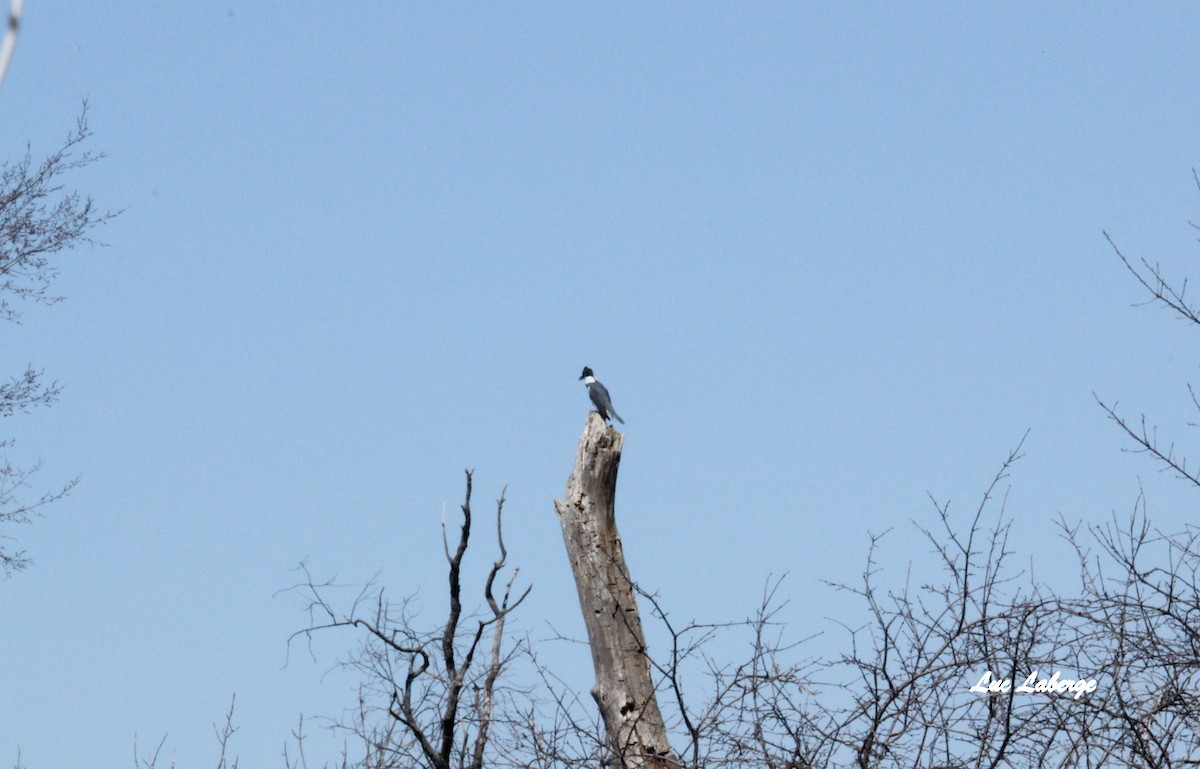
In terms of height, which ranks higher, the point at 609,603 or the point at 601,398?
the point at 601,398

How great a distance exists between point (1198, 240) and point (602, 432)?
3500 mm

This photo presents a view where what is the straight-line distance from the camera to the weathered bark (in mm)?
7227

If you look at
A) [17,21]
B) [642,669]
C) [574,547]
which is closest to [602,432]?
[574,547]

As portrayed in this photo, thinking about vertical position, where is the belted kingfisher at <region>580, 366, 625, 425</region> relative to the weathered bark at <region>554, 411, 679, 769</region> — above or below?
above

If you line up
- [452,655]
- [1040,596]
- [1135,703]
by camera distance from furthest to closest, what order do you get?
[452,655], [1040,596], [1135,703]

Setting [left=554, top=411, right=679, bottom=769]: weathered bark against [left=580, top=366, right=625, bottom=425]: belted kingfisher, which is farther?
[left=580, top=366, right=625, bottom=425]: belted kingfisher

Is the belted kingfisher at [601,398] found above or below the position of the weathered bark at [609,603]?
above

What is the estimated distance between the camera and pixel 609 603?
7586 millimetres

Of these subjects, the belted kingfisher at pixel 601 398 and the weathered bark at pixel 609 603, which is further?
the belted kingfisher at pixel 601 398

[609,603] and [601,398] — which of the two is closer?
[609,603]

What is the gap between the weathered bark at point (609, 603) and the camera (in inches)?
285

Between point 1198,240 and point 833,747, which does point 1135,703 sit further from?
point 1198,240

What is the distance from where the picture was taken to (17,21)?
1319 millimetres

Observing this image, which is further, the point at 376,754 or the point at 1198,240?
the point at 376,754
